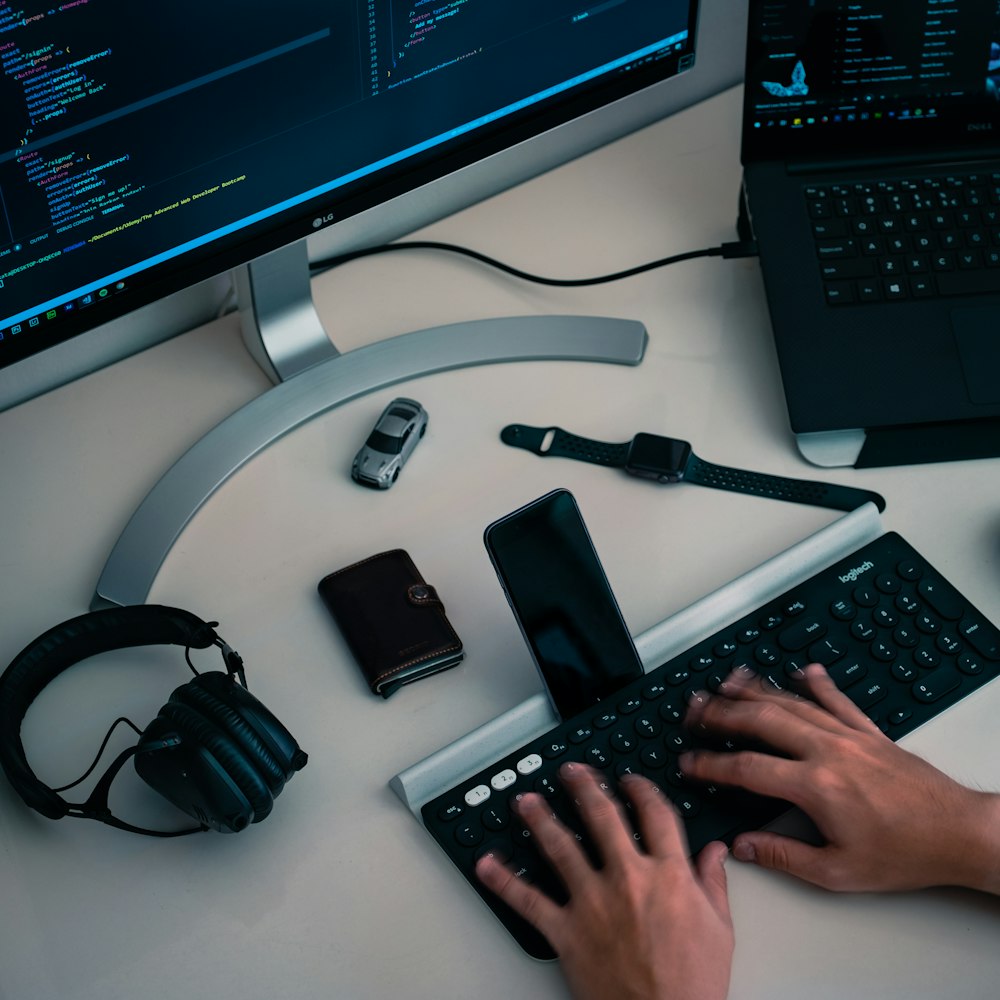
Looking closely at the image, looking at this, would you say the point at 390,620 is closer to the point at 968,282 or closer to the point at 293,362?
the point at 293,362

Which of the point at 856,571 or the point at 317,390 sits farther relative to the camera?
the point at 317,390

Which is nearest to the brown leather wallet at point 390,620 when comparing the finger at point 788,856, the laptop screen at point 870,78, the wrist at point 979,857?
the finger at point 788,856

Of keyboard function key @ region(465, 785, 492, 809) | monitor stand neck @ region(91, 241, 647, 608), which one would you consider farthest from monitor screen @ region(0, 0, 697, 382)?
keyboard function key @ region(465, 785, 492, 809)

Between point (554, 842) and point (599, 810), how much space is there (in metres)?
0.03

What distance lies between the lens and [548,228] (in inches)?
44.1

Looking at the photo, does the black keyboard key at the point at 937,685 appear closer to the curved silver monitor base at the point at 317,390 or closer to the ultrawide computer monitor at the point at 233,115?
the curved silver monitor base at the point at 317,390

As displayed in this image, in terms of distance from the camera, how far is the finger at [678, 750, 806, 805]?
0.74 meters

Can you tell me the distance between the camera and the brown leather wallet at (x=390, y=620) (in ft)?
2.70

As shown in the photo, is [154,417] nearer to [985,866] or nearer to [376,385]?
[376,385]

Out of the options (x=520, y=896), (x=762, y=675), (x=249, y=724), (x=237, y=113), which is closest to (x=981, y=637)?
(x=762, y=675)

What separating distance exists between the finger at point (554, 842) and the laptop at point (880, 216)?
36cm

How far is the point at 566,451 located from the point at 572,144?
0.37 metres

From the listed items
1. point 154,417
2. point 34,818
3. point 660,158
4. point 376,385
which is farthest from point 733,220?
point 34,818

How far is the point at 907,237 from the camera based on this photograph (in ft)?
3.27
